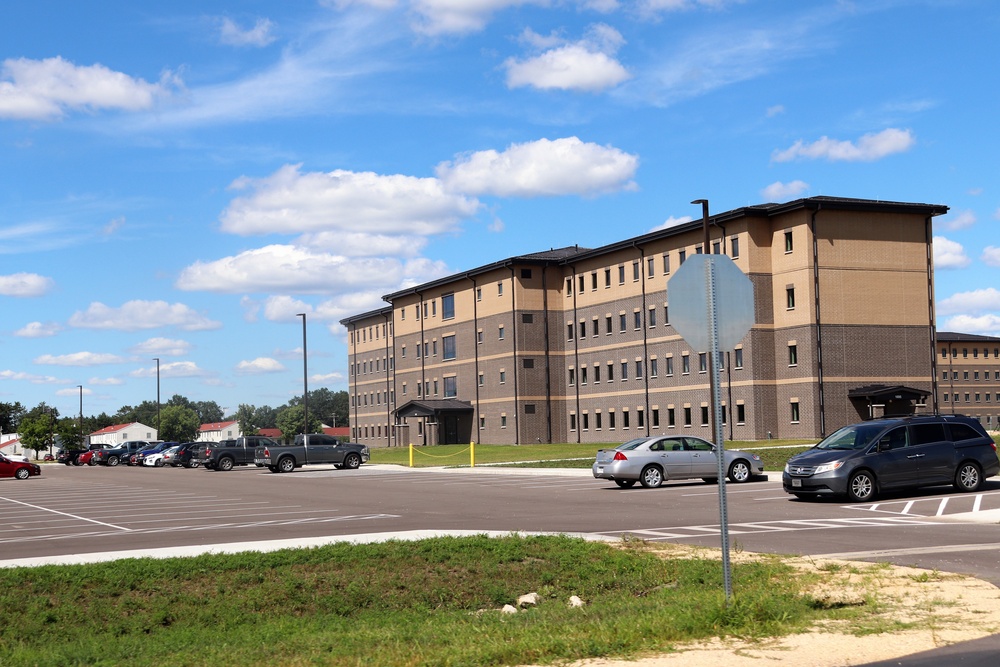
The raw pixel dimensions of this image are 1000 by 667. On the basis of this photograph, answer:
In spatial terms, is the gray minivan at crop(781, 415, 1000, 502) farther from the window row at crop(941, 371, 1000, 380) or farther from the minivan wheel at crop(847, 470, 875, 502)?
the window row at crop(941, 371, 1000, 380)

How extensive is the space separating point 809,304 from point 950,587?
56599mm

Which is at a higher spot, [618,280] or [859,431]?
[618,280]

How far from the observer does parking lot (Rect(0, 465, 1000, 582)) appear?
15.7 m

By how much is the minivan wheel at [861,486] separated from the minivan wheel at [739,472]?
8.03m

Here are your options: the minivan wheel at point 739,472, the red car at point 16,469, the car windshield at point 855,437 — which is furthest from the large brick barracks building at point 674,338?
the car windshield at point 855,437

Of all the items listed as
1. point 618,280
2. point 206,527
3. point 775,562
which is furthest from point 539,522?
point 618,280

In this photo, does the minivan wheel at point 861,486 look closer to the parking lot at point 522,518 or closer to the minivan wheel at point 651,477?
the parking lot at point 522,518

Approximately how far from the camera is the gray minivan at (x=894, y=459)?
22625 millimetres

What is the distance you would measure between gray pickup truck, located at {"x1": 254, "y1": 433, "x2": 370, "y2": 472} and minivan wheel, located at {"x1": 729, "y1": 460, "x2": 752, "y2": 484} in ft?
86.9

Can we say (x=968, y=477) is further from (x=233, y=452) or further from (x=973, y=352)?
(x=973, y=352)

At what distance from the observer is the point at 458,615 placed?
1084 centimetres

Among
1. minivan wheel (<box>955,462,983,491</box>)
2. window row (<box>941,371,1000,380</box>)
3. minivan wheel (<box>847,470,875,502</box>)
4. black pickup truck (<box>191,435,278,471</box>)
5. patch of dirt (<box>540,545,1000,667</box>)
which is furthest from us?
window row (<box>941,371,1000,380</box>)

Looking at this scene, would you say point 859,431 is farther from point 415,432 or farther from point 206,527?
point 415,432

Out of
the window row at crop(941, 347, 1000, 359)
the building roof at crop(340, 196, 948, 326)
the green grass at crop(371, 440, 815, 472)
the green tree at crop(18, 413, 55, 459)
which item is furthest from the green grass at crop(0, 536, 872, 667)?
the window row at crop(941, 347, 1000, 359)
